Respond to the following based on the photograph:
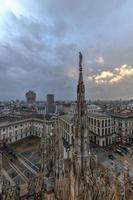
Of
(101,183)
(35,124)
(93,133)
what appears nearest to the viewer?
(101,183)

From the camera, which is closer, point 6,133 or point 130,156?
point 130,156

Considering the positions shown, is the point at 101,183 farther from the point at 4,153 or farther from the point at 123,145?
the point at 123,145

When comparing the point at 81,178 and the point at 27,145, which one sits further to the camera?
the point at 27,145

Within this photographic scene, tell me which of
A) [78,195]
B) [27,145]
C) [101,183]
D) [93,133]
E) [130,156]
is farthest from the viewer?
[93,133]

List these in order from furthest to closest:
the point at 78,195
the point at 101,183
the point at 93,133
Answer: the point at 93,133 < the point at 101,183 < the point at 78,195

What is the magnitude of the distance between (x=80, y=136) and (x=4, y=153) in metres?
65.8

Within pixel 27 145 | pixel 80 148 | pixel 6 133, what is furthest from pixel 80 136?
pixel 6 133

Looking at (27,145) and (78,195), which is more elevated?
(78,195)

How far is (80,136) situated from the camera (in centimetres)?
1716

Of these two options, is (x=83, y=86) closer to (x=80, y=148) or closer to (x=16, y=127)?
(x=80, y=148)

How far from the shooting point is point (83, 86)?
17625mm

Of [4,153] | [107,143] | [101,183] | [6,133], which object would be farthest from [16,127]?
[101,183]

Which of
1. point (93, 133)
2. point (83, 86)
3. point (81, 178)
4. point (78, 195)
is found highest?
point (83, 86)

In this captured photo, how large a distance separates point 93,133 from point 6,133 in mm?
40612
